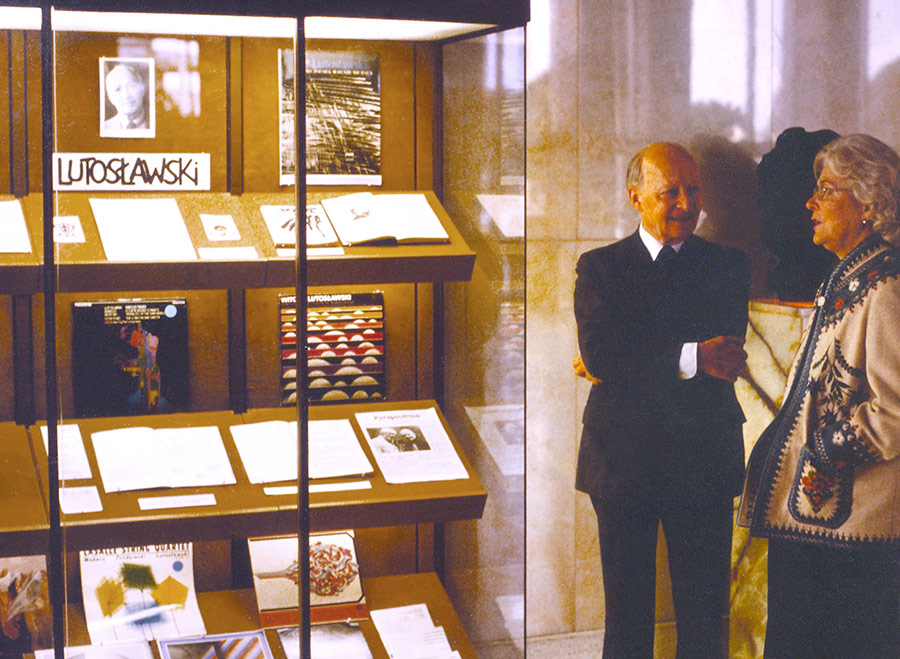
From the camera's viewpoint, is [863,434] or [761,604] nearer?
[863,434]

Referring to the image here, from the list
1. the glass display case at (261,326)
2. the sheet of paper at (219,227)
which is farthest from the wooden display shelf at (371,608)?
the sheet of paper at (219,227)

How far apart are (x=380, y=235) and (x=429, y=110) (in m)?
0.45

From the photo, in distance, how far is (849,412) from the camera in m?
2.75

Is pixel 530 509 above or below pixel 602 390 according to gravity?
below

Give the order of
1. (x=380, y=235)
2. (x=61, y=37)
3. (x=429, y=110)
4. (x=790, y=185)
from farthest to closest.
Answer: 1. (x=790, y=185)
2. (x=429, y=110)
3. (x=380, y=235)
4. (x=61, y=37)

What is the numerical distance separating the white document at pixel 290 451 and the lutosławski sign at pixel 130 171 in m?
0.68

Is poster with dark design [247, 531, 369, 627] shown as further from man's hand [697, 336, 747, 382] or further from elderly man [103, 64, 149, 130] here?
man's hand [697, 336, 747, 382]

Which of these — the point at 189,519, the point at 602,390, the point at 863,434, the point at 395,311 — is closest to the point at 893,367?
the point at 863,434

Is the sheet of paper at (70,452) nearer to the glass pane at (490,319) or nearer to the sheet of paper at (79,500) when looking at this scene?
the sheet of paper at (79,500)

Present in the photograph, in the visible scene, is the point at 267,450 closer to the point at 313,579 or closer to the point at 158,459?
the point at 158,459

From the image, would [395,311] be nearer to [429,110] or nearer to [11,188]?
[429,110]

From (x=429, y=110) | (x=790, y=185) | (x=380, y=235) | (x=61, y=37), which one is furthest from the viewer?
(x=790, y=185)

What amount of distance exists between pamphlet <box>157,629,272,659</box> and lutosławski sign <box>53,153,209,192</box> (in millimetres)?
1189

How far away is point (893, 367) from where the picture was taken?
268cm
